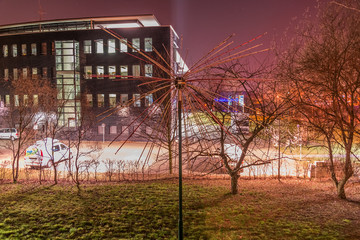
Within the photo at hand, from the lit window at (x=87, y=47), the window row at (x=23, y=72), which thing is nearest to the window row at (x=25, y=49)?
the window row at (x=23, y=72)

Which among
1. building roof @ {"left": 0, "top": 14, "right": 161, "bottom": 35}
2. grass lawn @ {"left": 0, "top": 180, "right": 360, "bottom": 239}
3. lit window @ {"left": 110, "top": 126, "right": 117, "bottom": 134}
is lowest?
grass lawn @ {"left": 0, "top": 180, "right": 360, "bottom": 239}

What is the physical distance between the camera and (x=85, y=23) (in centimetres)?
4041

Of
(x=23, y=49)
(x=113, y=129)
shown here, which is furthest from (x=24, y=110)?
(x=23, y=49)

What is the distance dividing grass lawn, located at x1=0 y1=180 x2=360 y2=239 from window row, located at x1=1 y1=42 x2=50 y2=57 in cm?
3356

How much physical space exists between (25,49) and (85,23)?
34.7 feet

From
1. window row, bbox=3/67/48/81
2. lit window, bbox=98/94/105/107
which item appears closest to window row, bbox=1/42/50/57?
→ window row, bbox=3/67/48/81

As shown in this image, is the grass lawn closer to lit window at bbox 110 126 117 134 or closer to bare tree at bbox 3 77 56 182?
bare tree at bbox 3 77 56 182

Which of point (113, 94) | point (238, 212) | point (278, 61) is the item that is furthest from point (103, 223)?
point (113, 94)

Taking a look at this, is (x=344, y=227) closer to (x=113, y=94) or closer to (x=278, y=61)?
(x=278, y=61)

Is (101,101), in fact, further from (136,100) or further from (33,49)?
(136,100)

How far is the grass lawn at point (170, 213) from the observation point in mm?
7051

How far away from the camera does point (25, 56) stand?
132ft

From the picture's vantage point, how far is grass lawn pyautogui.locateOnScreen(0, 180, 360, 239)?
705 cm

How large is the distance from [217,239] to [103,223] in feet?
11.7
